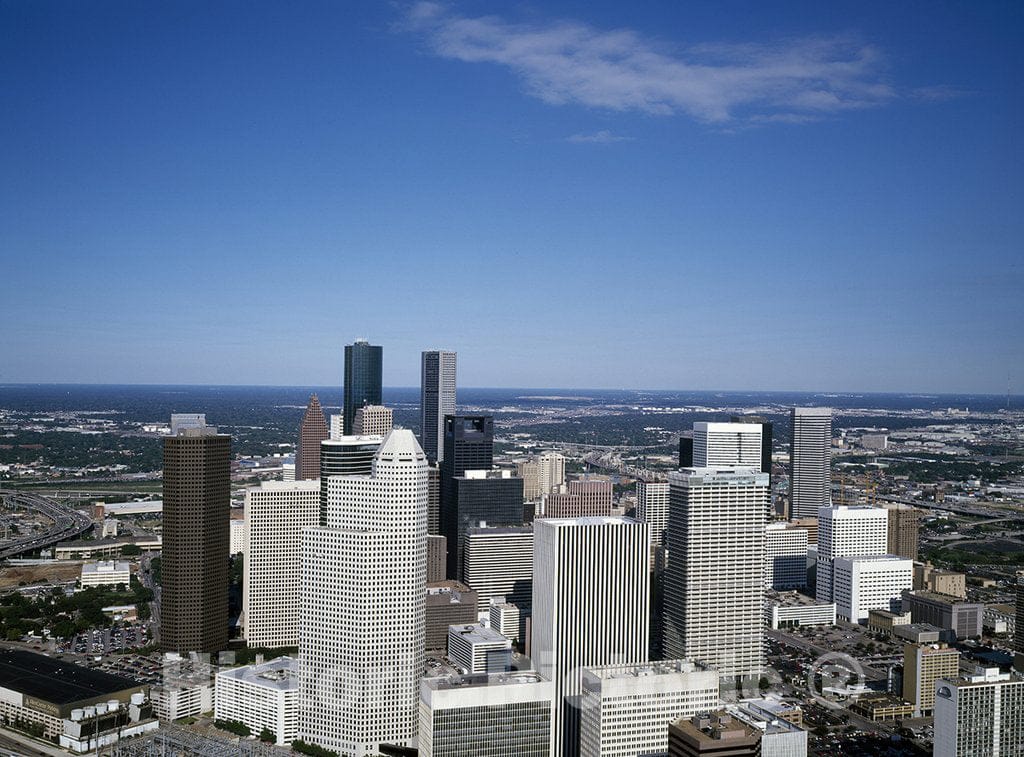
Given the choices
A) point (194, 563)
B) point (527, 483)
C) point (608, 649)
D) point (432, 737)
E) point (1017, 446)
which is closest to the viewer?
point (432, 737)

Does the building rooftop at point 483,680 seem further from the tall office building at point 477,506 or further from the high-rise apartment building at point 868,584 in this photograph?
the high-rise apartment building at point 868,584

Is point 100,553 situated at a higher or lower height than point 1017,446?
lower

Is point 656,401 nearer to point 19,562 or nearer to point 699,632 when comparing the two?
point 19,562

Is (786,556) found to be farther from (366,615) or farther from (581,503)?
(366,615)

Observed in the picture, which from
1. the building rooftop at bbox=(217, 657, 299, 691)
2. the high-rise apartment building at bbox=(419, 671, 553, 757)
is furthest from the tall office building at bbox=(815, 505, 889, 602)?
the high-rise apartment building at bbox=(419, 671, 553, 757)

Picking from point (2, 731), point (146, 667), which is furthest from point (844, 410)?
point (2, 731)

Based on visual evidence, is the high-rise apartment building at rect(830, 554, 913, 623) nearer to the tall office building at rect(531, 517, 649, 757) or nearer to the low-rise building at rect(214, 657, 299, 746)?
the tall office building at rect(531, 517, 649, 757)
